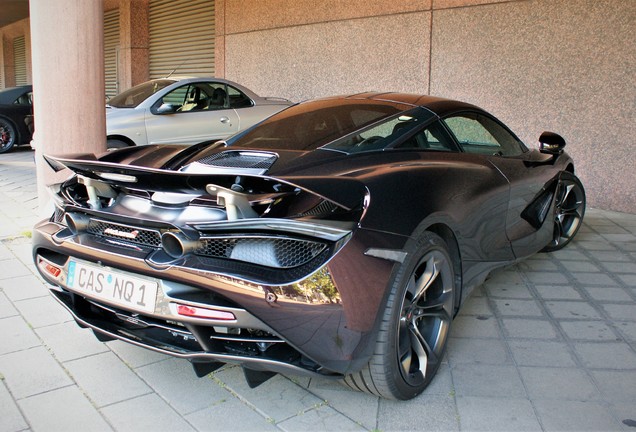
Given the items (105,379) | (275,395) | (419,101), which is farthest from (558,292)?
(105,379)

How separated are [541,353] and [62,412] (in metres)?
2.38

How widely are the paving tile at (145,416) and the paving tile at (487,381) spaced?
1.28 m

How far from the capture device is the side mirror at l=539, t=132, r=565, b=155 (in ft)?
A: 15.3

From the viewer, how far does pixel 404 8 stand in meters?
8.89

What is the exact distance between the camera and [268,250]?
231cm

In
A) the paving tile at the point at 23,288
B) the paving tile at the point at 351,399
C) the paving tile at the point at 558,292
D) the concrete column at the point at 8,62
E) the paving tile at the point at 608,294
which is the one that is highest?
the concrete column at the point at 8,62

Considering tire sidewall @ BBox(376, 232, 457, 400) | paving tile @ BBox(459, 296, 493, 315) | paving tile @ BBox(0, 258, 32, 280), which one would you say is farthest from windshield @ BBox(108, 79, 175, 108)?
tire sidewall @ BBox(376, 232, 457, 400)

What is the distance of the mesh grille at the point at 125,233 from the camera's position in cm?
254

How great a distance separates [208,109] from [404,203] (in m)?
6.57

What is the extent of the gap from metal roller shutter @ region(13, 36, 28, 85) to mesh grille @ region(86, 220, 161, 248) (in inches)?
1011

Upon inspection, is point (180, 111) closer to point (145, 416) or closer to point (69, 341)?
point (69, 341)

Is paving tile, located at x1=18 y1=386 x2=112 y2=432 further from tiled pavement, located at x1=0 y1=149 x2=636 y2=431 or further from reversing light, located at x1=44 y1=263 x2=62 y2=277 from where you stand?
reversing light, located at x1=44 y1=263 x2=62 y2=277

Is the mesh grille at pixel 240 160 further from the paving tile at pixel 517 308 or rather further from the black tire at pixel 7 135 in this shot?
the black tire at pixel 7 135

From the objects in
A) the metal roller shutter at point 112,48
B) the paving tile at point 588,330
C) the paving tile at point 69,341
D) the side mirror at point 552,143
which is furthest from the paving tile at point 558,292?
the metal roller shutter at point 112,48
